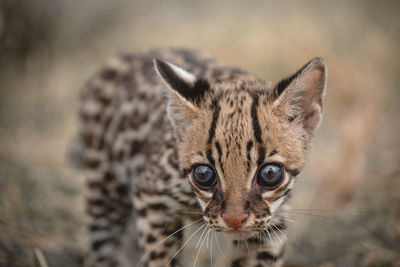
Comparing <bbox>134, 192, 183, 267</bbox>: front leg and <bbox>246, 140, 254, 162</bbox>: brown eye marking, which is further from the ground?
<bbox>246, 140, 254, 162</bbox>: brown eye marking

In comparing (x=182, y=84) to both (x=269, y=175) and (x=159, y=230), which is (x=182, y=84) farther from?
(x=159, y=230)

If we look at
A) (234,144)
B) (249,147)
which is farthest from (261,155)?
(234,144)

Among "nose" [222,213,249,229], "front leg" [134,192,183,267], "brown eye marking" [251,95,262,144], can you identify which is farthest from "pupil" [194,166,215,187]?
"front leg" [134,192,183,267]

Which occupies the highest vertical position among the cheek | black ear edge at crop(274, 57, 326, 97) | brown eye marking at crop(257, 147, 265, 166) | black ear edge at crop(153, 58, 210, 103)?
black ear edge at crop(274, 57, 326, 97)

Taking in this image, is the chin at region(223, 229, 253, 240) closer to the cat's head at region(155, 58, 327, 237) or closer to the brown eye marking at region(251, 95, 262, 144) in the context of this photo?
the cat's head at region(155, 58, 327, 237)

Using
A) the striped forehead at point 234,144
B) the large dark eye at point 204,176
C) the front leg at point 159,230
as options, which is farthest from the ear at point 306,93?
the front leg at point 159,230

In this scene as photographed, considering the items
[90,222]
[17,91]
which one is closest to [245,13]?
[17,91]

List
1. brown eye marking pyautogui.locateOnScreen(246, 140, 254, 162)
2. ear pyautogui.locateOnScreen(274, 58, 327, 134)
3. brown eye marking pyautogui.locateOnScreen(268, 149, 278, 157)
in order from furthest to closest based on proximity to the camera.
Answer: ear pyautogui.locateOnScreen(274, 58, 327, 134) < brown eye marking pyautogui.locateOnScreen(268, 149, 278, 157) < brown eye marking pyautogui.locateOnScreen(246, 140, 254, 162)
